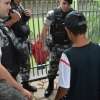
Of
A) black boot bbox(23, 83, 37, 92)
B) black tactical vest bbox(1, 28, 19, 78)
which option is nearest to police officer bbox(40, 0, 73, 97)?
black boot bbox(23, 83, 37, 92)

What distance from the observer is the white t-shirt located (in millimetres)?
3453

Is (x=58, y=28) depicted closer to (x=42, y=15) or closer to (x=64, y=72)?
(x=42, y=15)

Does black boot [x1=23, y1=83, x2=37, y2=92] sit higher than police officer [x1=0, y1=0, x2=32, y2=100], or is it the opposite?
police officer [x1=0, y1=0, x2=32, y2=100]

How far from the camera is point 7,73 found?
3.04m

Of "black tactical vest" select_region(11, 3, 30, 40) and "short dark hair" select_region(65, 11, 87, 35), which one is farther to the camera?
"black tactical vest" select_region(11, 3, 30, 40)

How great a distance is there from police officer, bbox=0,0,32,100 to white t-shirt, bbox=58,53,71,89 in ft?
1.53

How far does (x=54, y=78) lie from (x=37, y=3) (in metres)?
1.36

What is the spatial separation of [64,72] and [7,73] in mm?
669

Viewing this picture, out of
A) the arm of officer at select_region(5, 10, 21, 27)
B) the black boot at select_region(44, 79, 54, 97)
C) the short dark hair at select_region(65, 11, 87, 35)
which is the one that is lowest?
the black boot at select_region(44, 79, 54, 97)

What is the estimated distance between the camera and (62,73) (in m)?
3.53

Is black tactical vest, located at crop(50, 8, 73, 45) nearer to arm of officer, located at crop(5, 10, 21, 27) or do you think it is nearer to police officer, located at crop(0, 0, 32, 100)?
arm of officer, located at crop(5, 10, 21, 27)

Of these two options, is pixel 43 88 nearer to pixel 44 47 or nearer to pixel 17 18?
pixel 44 47

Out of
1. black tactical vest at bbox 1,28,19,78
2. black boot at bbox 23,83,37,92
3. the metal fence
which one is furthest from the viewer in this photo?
the metal fence

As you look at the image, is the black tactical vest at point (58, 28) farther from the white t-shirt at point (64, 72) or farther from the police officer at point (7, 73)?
the white t-shirt at point (64, 72)
